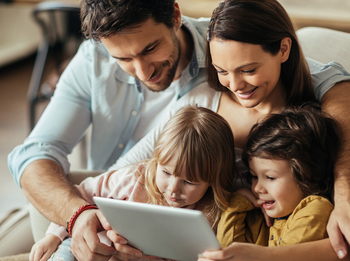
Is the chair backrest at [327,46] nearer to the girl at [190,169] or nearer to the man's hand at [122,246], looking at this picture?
the girl at [190,169]

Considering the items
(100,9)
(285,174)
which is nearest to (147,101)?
(100,9)

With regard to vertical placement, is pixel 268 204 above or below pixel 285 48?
below

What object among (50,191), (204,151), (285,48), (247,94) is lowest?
(50,191)

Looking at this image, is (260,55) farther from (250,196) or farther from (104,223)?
(104,223)

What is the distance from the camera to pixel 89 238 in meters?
1.07

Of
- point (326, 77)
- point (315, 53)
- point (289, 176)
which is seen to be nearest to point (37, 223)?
point (289, 176)

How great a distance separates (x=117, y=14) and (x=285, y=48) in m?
0.52

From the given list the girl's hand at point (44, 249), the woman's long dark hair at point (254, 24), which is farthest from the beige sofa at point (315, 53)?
the woman's long dark hair at point (254, 24)

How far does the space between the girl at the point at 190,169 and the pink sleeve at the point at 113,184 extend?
0.03m

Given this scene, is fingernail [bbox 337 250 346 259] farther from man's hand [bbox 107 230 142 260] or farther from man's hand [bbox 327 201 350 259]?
man's hand [bbox 107 230 142 260]

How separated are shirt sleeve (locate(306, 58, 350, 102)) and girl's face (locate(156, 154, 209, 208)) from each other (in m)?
0.49

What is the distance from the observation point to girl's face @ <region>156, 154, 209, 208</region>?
1108 mm

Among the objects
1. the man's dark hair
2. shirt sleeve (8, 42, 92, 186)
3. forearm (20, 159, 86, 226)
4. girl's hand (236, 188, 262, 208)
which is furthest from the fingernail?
shirt sleeve (8, 42, 92, 186)

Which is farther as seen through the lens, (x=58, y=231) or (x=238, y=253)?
(x=58, y=231)
